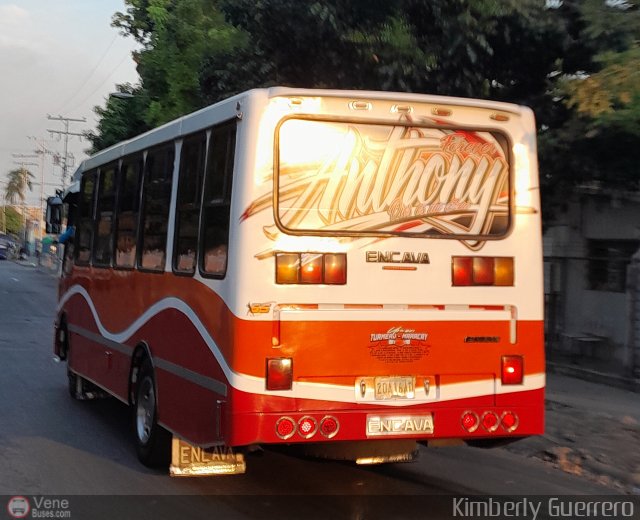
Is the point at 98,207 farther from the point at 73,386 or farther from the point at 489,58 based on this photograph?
the point at 489,58

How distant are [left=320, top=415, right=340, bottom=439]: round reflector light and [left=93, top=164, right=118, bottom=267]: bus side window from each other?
3.95 m

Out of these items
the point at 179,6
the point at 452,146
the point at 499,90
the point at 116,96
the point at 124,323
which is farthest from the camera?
the point at 116,96

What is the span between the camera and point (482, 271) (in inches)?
255

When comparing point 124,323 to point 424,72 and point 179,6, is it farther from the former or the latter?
point 179,6

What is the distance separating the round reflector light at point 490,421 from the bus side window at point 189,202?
94.2 inches

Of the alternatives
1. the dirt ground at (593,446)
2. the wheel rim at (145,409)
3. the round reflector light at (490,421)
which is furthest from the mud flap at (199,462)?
the dirt ground at (593,446)

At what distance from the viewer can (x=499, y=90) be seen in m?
13.8

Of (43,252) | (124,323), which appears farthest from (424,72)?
(43,252)

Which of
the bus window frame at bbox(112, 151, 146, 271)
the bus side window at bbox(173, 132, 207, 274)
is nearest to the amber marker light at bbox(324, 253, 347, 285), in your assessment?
the bus side window at bbox(173, 132, 207, 274)

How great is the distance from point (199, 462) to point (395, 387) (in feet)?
5.85

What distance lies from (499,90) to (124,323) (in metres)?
7.74

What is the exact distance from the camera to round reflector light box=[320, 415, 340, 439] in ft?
19.6

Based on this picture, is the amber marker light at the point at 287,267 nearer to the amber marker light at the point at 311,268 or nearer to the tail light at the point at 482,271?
the amber marker light at the point at 311,268

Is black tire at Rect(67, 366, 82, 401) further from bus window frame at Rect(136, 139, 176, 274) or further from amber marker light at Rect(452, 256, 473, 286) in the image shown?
amber marker light at Rect(452, 256, 473, 286)
